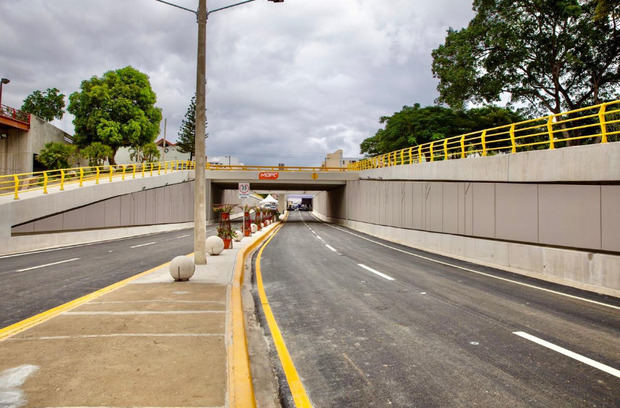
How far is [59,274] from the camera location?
10836mm

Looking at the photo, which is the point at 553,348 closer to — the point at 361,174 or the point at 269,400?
the point at 269,400

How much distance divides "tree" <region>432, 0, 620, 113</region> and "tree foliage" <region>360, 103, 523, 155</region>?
7875 millimetres

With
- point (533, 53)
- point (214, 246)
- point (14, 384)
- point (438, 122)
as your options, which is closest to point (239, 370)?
point (14, 384)

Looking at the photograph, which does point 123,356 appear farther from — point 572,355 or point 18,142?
point 18,142

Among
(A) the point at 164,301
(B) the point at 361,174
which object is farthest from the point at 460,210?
(B) the point at 361,174

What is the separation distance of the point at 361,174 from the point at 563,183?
1033 inches

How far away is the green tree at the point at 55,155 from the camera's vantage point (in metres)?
35.3

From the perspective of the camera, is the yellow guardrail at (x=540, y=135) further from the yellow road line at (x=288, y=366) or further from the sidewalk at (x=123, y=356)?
the sidewalk at (x=123, y=356)

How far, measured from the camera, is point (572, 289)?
9.74 metres

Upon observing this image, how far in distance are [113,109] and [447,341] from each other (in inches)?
1931

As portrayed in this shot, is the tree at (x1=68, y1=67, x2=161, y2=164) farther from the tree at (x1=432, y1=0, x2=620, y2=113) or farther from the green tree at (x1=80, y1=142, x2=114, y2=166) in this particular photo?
the tree at (x1=432, y1=0, x2=620, y2=113)

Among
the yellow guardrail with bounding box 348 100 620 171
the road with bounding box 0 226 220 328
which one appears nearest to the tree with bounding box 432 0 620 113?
the yellow guardrail with bounding box 348 100 620 171

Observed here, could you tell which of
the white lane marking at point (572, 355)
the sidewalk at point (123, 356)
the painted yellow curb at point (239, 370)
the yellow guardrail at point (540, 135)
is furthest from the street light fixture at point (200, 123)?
the yellow guardrail at point (540, 135)

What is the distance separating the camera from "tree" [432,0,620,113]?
1156 inches
